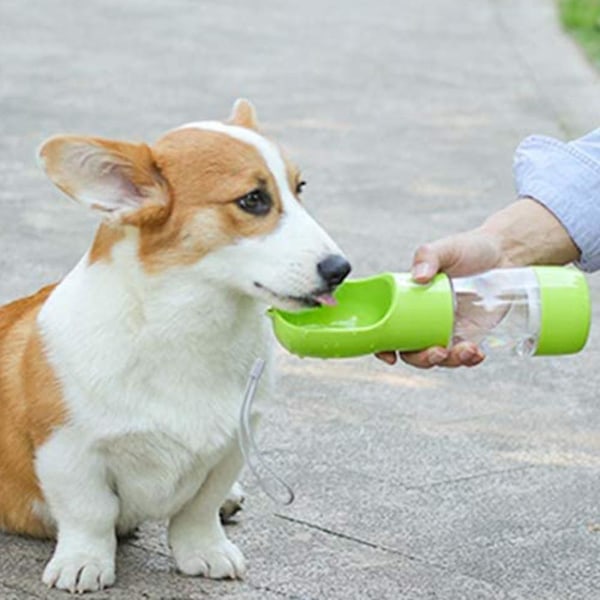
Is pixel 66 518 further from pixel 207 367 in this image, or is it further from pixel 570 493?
pixel 570 493

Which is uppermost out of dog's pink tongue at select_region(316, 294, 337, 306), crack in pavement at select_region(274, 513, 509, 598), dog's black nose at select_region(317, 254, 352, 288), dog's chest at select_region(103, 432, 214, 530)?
dog's black nose at select_region(317, 254, 352, 288)

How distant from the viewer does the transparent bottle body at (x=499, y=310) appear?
3061 millimetres

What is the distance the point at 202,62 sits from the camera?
915cm

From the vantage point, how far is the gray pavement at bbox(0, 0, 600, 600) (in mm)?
3332

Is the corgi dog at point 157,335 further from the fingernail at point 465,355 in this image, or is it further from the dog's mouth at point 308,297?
the fingernail at point 465,355

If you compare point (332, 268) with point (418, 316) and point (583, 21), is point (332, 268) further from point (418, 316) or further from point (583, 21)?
point (583, 21)

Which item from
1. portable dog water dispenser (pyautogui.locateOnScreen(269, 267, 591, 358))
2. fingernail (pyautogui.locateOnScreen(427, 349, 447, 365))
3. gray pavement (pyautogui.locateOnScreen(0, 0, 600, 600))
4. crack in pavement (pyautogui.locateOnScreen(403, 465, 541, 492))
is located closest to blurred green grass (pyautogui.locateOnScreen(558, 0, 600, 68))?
gray pavement (pyautogui.locateOnScreen(0, 0, 600, 600))

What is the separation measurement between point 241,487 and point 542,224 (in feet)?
2.88

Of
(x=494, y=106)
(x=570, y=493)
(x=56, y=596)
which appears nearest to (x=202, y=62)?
(x=494, y=106)

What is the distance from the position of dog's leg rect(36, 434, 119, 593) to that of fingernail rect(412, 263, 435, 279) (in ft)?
2.17

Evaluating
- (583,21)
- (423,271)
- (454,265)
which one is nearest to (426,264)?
(423,271)

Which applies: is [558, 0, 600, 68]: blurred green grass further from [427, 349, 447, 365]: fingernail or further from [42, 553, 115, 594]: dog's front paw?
[42, 553, 115, 594]: dog's front paw

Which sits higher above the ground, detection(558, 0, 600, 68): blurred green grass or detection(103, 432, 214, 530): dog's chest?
detection(103, 432, 214, 530): dog's chest

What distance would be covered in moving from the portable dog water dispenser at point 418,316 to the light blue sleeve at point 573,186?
9.9 inches
